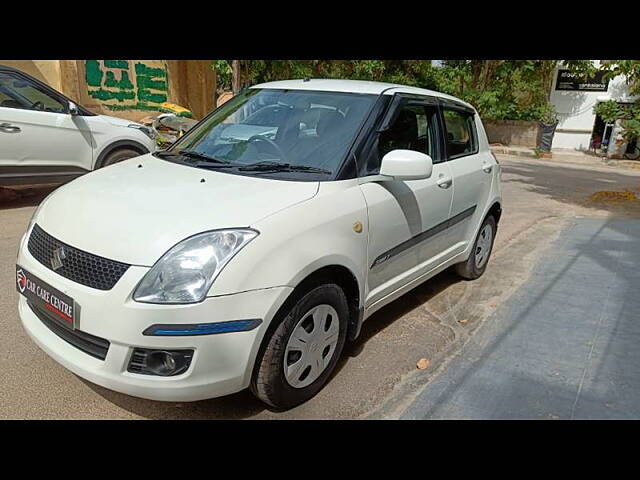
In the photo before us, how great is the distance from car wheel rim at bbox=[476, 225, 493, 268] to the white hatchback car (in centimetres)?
112

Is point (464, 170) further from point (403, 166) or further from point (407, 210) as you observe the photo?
point (403, 166)

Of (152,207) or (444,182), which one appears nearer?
(152,207)

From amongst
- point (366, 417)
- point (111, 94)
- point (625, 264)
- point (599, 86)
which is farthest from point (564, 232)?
point (599, 86)

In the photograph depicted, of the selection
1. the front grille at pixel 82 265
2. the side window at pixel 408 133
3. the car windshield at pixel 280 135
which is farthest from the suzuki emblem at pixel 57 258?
the side window at pixel 408 133

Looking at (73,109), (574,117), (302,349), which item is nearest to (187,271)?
(302,349)

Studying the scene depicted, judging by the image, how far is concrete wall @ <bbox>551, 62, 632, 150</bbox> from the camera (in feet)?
63.9

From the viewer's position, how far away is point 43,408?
102 inches

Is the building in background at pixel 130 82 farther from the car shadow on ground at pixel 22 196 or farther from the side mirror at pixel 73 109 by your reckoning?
the side mirror at pixel 73 109

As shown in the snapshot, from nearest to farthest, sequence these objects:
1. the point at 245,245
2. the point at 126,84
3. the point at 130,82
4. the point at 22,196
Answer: the point at 245,245
the point at 22,196
the point at 126,84
the point at 130,82

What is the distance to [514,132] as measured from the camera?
66.9 ft

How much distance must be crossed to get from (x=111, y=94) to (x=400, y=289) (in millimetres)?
10863

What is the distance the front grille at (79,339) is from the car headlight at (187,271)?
0.32 m

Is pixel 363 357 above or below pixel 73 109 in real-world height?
below

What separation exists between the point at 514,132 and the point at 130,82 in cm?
1509
